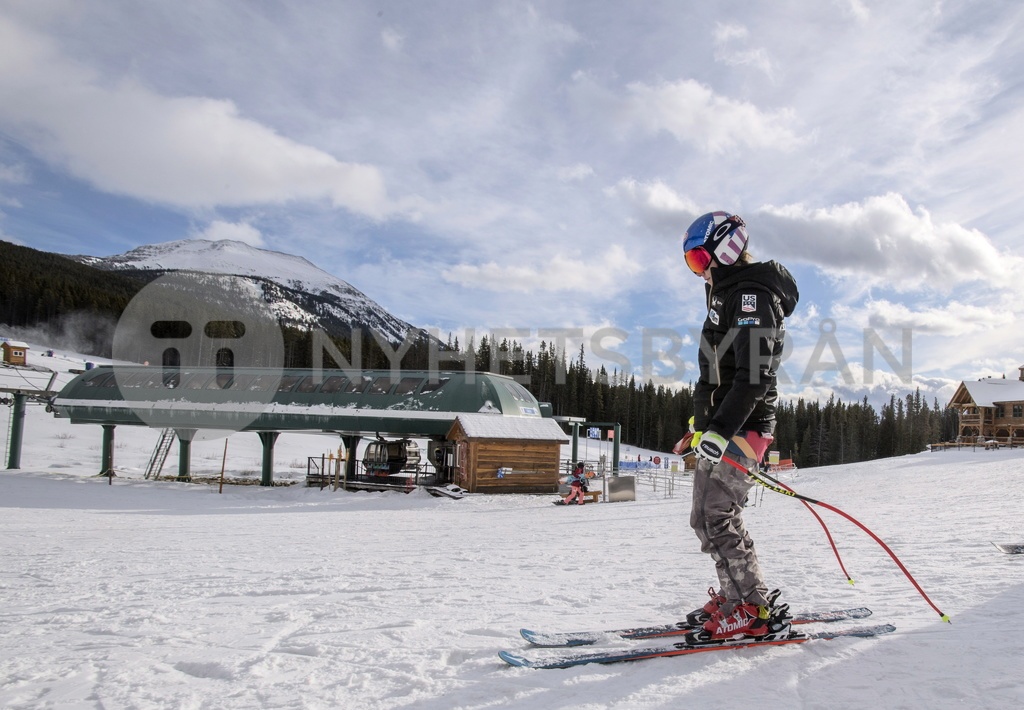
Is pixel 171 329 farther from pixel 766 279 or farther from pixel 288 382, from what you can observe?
pixel 766 279

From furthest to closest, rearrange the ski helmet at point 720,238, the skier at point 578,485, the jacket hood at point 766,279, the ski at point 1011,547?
the skier at point 578,485 < the ski at point 1011,547 < the ski helmet at point 720,238 < the jacket hood at point 766,279

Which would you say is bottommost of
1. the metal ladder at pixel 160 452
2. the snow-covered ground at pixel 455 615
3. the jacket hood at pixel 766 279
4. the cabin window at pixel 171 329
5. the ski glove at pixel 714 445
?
the metal ladder at pixel 160 452

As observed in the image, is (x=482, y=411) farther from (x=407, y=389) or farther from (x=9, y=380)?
(x=9, y=380)

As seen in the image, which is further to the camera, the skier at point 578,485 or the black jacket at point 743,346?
the skier at point 578,485


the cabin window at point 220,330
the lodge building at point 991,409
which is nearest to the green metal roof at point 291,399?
the lodge building at point 991,409

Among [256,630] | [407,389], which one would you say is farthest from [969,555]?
[407,389]

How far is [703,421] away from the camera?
3.90 meters

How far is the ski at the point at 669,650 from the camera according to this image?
3.00m

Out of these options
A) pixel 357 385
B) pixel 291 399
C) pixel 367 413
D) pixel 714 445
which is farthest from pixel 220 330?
pixel 714 445

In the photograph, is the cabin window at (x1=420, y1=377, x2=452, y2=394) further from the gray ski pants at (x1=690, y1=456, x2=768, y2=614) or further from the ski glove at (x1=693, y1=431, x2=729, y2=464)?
the ski glove at (x1=693, y1=431, x2=729, y2=464)

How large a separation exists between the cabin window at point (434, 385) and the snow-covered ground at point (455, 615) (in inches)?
622

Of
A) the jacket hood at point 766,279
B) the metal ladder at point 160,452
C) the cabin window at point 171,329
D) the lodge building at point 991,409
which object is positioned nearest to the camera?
the jacket hood at point 766,279

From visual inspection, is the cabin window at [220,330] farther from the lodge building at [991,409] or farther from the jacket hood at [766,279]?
the jacket hood at [766,279]

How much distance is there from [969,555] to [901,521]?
3.91m
